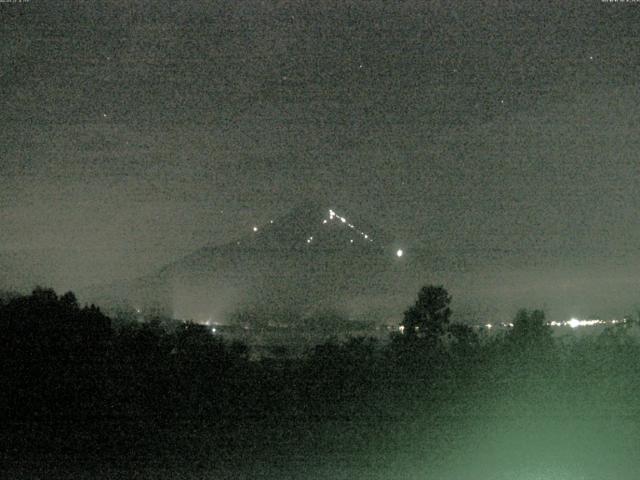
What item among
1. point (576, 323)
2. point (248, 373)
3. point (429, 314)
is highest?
point (429, 314)

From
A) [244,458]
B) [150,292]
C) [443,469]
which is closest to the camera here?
[443,469]

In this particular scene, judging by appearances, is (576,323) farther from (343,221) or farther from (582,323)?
(343,221)

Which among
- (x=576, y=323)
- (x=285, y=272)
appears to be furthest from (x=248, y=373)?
(x=285, y=272)

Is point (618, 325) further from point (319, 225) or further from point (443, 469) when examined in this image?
point (319, 225)

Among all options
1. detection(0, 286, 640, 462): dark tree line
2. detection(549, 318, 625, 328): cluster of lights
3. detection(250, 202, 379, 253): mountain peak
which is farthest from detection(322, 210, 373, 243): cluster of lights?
detection(0, 286, 640, 462): dark tree line

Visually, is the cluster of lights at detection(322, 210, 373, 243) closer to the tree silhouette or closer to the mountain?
the mountain

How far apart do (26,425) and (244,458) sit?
125 inches

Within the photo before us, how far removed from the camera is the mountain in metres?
41.2

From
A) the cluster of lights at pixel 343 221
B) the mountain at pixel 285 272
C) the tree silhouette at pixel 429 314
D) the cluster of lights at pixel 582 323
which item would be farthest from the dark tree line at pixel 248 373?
the cluster of lights at pixel 343 221

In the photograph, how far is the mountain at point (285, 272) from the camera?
4125 cm

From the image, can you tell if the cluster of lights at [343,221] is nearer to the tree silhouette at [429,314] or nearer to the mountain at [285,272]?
the mountain at [285,272]

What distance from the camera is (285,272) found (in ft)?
184

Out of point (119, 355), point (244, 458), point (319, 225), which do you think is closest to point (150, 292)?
point (319, 225)

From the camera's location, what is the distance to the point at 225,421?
1198 cm
